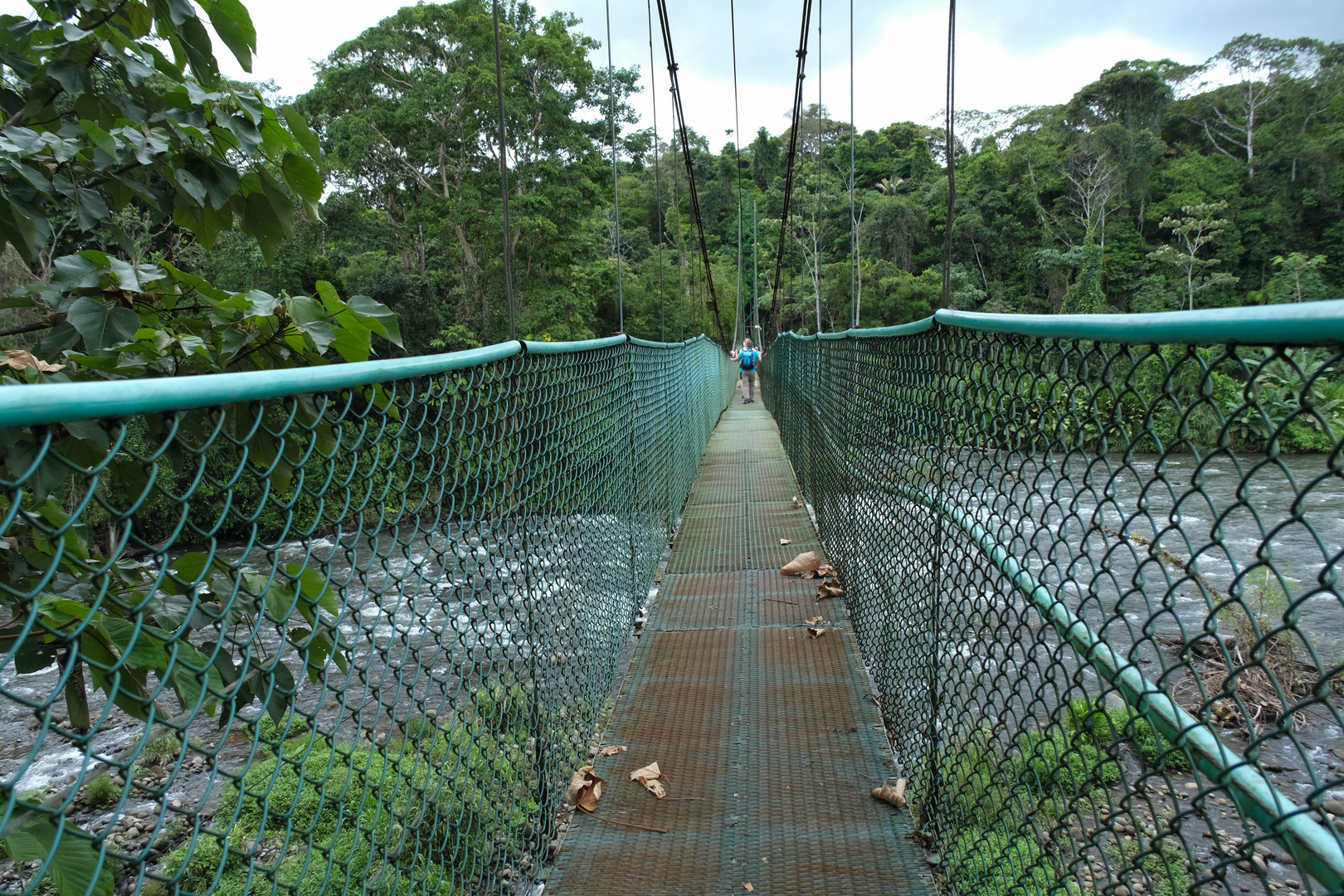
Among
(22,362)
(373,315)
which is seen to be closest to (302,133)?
(373,315)

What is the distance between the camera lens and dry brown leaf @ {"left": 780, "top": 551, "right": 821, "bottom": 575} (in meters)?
3.58

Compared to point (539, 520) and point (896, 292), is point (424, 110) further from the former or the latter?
point (896, 292)

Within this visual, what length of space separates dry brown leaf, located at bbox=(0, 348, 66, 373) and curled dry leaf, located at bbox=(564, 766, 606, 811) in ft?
4.63

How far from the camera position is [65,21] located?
43.6 inches

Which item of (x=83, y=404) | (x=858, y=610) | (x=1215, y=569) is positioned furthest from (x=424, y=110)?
(x=83, y=404)

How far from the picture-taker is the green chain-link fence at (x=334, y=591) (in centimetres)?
66

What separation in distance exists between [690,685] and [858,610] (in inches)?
25.9

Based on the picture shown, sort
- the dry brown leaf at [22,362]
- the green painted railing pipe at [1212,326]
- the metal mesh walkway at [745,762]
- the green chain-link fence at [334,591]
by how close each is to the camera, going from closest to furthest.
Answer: the green painted railing pipe at [1212,326], the green chain-link fence at [334,591], the dry brown leaf at [22,362], the metal mesh walkway at [745,762]

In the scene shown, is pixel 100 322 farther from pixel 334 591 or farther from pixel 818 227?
pixel 818 227

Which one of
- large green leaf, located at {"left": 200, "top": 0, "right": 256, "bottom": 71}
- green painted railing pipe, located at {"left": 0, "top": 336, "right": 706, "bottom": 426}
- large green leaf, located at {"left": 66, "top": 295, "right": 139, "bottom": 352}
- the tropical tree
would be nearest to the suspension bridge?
green painted railing pipe, located at {"left": 0, "top": 336, "right": 706, "bottom": 426}

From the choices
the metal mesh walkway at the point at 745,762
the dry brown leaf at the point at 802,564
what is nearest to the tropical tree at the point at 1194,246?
the dry brown leaf at the point at 802,564

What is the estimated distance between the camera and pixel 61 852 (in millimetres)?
617

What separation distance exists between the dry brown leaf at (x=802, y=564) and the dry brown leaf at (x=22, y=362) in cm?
300

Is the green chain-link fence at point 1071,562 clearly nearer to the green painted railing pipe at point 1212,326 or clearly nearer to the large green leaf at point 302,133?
the green painted railing pipe at point 1212,326
